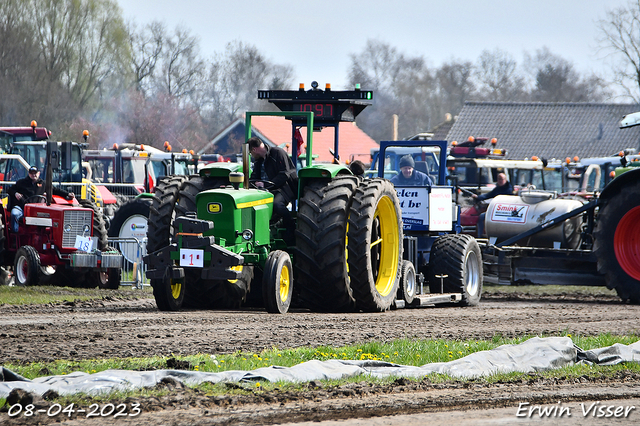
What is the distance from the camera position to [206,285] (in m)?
10.5

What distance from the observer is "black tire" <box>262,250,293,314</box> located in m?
9.40

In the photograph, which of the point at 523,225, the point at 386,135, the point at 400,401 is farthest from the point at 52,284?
the point at 386,135

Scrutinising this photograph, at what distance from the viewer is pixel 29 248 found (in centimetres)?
1445

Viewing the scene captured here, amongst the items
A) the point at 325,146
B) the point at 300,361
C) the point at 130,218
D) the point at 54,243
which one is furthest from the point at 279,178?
the point at 325,146

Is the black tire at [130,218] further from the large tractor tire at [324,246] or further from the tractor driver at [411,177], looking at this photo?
the large tractor tire at [324,246]

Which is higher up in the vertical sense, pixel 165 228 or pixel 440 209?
pixel 440 209

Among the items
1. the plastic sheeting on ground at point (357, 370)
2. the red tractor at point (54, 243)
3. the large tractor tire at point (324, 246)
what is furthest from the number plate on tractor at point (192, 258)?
the red tractor at point (54, 243)

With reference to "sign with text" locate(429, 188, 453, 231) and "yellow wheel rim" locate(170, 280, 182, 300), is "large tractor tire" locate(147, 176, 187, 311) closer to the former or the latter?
"yellow wheel rim" locate(170, 280, 182, 300)

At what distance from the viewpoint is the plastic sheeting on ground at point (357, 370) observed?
17.4ft

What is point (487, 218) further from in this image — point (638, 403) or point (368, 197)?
point (638, 403)

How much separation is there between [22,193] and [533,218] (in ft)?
29.3

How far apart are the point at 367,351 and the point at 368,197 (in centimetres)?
329

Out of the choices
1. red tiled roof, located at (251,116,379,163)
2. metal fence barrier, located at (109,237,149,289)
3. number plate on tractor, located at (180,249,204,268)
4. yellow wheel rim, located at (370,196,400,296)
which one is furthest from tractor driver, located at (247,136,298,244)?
red tiled roof, located at (251,116,379,163)

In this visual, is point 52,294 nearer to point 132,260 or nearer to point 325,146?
point 132,260
